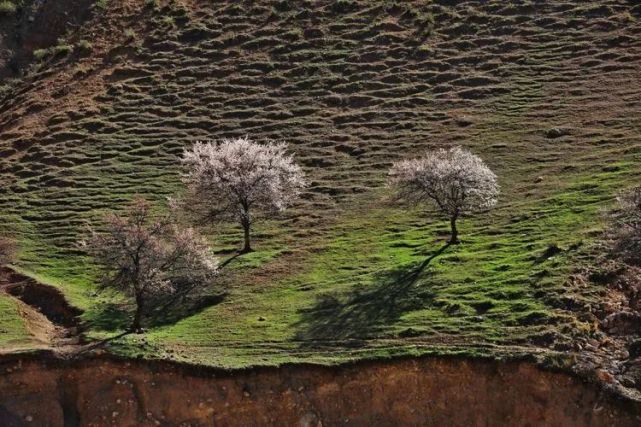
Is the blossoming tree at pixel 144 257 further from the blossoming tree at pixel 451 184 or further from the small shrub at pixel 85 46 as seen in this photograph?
the small shrub at pixel 85 46

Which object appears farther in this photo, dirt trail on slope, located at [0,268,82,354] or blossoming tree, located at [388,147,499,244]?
blossoming tree, located at [388,147,499,244]

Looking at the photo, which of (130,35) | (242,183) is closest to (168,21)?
(130,35)

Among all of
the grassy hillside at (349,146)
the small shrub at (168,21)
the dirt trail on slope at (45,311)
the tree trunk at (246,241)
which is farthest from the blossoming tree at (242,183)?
the small shrub at (168,21)

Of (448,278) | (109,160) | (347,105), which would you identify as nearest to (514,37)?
(347,105)

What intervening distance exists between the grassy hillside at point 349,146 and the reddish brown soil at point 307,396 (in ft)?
2.90

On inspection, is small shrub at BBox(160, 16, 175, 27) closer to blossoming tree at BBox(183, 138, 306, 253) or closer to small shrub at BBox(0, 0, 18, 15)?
small shrub at BBox(0, 0, 18, 15)

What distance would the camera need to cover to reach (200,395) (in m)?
34.1

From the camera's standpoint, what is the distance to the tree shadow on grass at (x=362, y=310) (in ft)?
118

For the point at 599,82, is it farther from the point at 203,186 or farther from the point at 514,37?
the point at 203,186

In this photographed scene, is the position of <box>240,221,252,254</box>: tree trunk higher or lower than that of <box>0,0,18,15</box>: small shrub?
lower

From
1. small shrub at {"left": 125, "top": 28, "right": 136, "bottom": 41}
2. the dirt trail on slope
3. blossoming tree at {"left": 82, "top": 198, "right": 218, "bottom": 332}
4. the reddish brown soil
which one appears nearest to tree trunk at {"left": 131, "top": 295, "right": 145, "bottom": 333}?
blossoming tree at {"left": 82, "top": 198, "right": 218, "bottom": 332}

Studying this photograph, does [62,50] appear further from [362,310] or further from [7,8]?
[362,310]

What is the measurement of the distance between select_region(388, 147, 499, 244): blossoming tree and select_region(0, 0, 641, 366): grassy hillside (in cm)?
166

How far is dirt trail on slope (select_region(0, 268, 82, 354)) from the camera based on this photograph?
38.6 m
